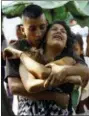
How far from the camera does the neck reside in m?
2.18

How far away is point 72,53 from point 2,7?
46cm

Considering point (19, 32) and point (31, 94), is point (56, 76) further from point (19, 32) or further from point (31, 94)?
point (19, 32)

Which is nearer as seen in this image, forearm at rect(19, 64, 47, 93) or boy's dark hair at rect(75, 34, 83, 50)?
forearm at rect(19, 64, 47, 93)

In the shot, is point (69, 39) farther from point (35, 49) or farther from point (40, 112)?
point (40, 112)

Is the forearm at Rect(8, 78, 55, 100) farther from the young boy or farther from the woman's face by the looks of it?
the woman's face

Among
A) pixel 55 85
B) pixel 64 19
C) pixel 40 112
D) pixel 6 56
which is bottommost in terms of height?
pixel 40 112

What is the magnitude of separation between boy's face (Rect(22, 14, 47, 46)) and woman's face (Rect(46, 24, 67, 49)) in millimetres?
42

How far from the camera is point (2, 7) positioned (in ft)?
7.06

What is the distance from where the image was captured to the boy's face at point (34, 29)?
2158 mm

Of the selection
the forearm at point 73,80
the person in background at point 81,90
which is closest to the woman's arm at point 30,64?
the forearm at point 73,80

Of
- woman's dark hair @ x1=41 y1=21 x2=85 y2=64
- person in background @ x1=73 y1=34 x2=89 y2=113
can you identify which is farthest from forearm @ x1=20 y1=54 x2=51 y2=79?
person in background @ x1=73 y1=34 x2=89 y2=113

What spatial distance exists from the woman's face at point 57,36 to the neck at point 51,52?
0.07ft

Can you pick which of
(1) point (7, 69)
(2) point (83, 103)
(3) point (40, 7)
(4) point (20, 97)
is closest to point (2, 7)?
(3) point (40, 7)

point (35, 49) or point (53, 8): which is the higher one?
point (53, 8)
